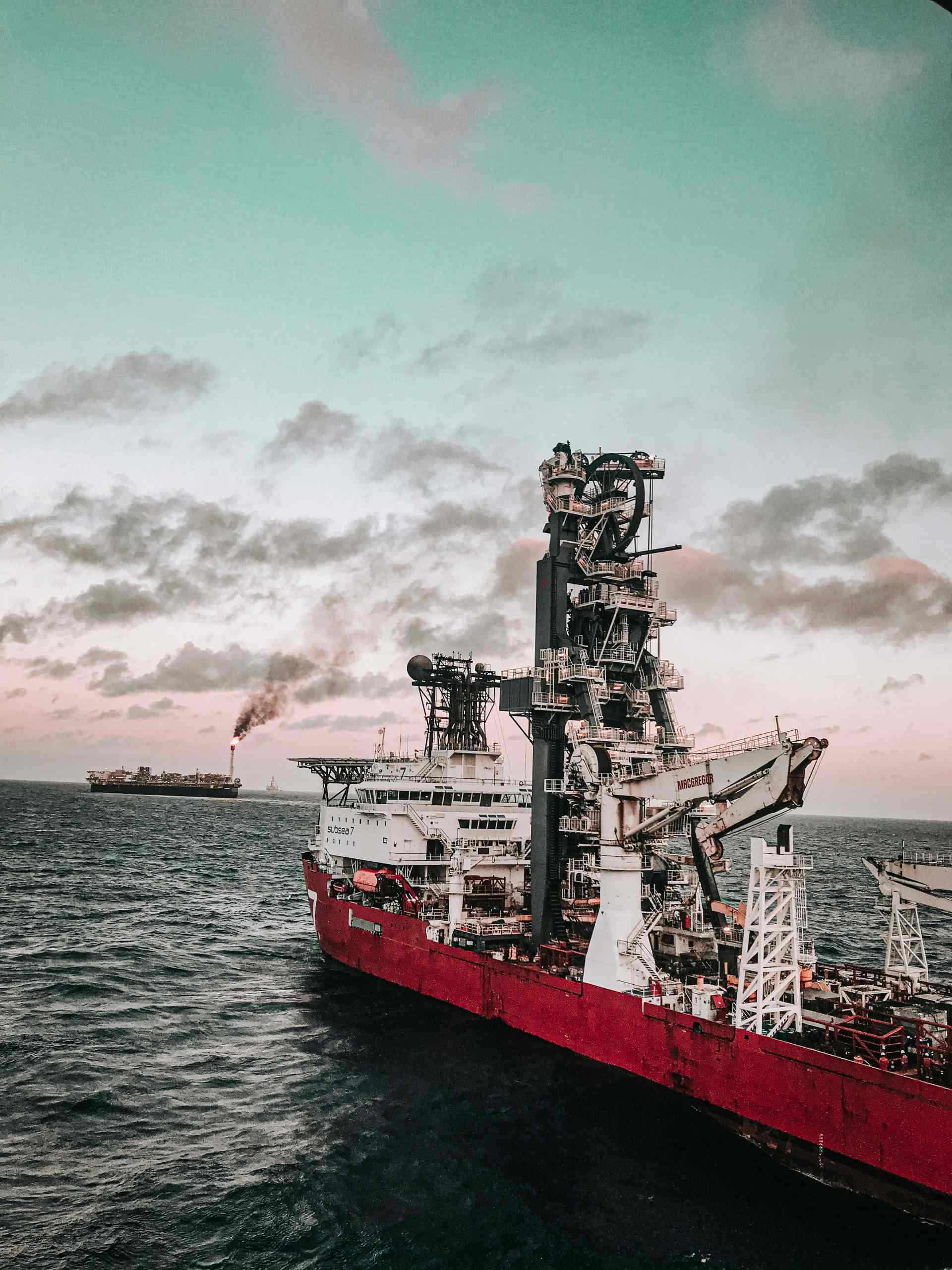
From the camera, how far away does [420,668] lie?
157ft

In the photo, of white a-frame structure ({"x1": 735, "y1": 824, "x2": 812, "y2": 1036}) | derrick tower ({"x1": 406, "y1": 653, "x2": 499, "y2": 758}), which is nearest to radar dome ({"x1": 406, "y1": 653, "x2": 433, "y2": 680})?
derrick tower ({"x1": 406, "y1": 653, "x2": 499, "y2": 758})

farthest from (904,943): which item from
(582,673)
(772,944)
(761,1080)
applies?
(582,673)

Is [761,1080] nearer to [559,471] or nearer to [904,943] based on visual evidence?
[904,943]

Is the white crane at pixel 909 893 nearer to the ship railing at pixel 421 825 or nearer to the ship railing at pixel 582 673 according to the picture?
the ship railing at pixel 582 673

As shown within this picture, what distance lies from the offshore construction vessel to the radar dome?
15cm

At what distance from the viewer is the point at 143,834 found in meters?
116

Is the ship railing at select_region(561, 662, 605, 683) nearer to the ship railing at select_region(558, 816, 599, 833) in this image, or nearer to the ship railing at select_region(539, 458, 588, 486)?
the ship railing at select_region(558, 816, 599, 833)

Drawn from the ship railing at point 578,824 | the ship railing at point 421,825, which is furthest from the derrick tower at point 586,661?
the ship railing at point 421,825

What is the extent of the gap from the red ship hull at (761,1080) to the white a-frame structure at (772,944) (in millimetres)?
1009

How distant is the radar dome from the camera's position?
157ft

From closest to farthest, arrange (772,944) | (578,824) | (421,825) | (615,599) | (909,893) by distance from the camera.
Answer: (772,944)
(909,893)
(578,824)
(615,599)
(421,825)

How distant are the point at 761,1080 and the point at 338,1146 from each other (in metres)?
12.0

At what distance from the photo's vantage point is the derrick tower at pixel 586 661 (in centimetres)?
3550

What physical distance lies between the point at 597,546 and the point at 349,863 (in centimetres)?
2318
